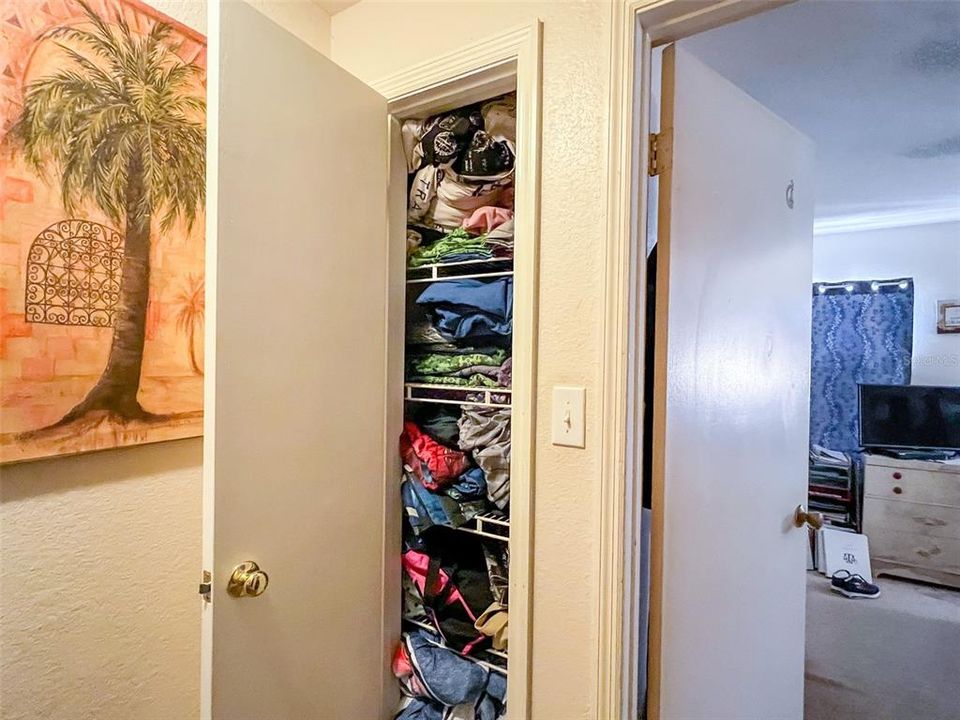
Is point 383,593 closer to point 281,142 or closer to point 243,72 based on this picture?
point 281,142

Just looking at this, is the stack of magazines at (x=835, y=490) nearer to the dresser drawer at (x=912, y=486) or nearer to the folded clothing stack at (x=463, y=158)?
the dresser drawer at (x=912, y=486)

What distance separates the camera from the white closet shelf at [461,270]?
142 centimetres

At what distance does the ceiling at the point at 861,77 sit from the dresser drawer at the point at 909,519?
2.00 m

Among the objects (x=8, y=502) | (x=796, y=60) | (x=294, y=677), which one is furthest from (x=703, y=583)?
(x=796, y=60)

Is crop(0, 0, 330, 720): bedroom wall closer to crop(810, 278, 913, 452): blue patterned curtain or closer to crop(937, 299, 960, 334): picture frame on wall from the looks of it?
crop(810, 278, 913, 452): blue patterned curtain

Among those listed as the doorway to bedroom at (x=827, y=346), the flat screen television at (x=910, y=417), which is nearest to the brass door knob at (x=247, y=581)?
the doorway to bedroom at (x=827, y=346)

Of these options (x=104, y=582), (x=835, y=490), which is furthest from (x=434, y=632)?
(x=835, y=490)

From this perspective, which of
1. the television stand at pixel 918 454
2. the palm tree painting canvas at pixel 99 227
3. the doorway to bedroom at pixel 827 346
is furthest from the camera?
the television stand at pixel 918 454

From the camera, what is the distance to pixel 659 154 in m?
1.12

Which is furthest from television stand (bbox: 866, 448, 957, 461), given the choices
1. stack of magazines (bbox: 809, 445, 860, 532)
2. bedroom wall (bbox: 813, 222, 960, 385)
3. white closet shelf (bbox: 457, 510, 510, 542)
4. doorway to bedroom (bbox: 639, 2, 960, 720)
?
white closet shelf (bbox: 457, 510, 510, 542)

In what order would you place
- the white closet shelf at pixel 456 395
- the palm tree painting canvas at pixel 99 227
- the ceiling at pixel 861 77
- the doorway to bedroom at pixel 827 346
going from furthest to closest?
the ceiling at pixel 861 77 < the white closet shelf at pixel 456 395 < the doorway to bedroom at pixel 827 346 < the palm tree painting canvas at pixel 99 227

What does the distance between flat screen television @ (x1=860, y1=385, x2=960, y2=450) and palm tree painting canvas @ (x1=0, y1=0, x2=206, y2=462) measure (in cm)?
425

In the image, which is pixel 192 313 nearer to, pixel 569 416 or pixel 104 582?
pixel 104 582

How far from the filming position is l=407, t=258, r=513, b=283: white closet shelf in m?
1.42
